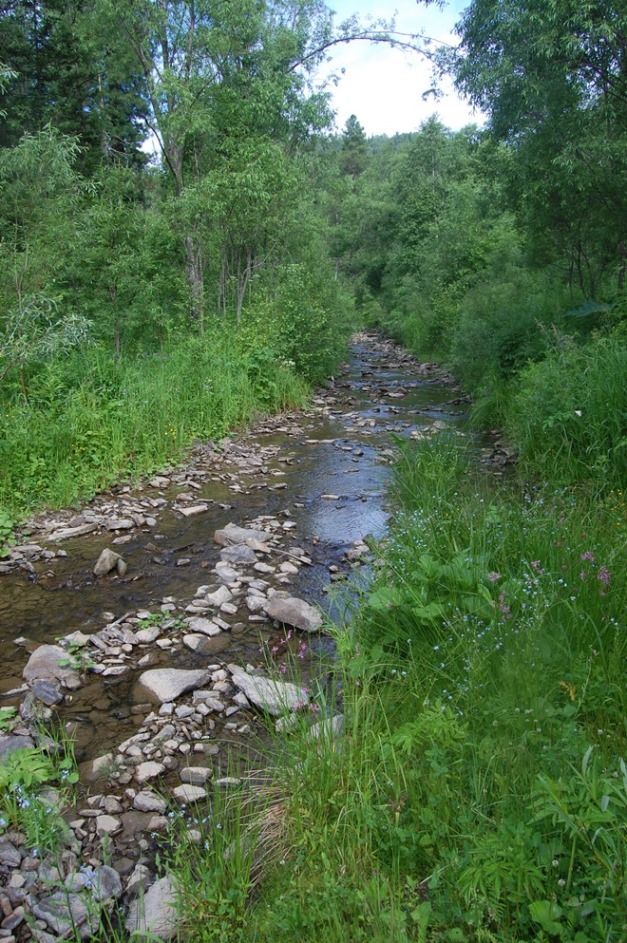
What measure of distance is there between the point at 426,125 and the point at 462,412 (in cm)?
2621

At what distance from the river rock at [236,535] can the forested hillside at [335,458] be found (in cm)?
3

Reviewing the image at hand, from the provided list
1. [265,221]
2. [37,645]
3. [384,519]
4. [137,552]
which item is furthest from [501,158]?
[37,645]

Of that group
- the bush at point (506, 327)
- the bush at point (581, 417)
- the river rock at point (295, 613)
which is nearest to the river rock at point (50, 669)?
the river rock at point (295, 613)

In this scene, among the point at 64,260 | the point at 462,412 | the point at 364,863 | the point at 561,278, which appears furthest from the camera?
the point at 561,278

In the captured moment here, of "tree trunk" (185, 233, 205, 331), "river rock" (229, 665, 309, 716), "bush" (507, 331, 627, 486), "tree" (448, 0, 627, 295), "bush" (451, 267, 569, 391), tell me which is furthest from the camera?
"tree trunk" (185, 233, 205, 331)

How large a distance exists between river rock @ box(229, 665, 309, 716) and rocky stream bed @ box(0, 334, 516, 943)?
0.01 m

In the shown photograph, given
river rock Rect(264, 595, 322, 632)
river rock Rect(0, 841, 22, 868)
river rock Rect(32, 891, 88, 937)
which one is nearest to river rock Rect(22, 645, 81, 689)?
river rock Rect(0, 841, 22, 868)

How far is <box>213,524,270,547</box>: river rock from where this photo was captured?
5582 millimetres

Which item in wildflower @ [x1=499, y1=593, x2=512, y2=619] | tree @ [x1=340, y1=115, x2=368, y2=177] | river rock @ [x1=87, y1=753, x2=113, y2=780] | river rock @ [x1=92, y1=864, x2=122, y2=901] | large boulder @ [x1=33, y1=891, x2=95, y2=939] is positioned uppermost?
tree @ [x1=340, y1=115, x2=368, y2=177]

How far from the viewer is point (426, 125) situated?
3102cm

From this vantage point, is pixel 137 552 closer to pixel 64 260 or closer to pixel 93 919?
pixel 93 919

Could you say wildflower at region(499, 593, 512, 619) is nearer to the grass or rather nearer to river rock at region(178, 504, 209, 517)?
river rock at region(178, 504, 209, 517)

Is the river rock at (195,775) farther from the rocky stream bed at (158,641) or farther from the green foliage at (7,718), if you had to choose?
the green foliage at (7,718)

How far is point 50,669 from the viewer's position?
3646 mm
